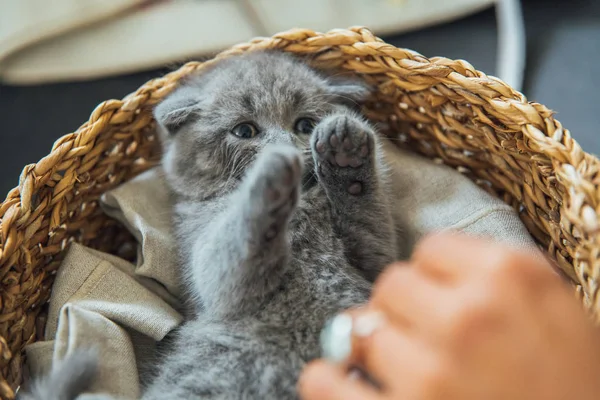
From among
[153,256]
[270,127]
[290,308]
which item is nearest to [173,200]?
[153,256]

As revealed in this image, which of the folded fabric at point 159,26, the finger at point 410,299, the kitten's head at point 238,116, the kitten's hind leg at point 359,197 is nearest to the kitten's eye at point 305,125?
the kitten's head at point 238,116

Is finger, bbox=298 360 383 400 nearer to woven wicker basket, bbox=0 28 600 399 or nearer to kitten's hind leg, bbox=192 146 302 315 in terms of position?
kitten's hind leg, bbox=192 146 302 315

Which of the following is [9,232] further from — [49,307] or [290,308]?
[290,308]

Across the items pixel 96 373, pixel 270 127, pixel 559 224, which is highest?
pixel 270 127

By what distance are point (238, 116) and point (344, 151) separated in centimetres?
26

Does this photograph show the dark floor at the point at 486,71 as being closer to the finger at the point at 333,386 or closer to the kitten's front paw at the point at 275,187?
the kitten's front paw at the point at 275,187

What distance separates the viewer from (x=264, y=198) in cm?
91

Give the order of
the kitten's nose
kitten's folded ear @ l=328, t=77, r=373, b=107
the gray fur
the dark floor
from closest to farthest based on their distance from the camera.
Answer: the gray fur, the kitten's nose, kitten's folded ear @ l=328, t=77, r=373, b=107, the dark floor

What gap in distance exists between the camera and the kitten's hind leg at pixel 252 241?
920mm

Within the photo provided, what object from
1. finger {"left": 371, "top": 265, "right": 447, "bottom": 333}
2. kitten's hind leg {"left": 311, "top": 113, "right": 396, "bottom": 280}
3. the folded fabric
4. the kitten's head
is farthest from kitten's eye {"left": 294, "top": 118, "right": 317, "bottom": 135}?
the folded fabric

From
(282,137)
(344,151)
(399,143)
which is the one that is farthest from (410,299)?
(399,143)

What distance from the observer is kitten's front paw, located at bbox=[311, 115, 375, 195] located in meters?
1.10

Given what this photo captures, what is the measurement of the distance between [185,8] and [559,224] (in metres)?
1.58

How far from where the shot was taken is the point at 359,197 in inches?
46.6
